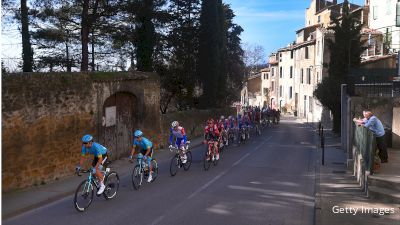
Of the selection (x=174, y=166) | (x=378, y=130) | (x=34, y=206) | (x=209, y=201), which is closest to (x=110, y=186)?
(x=34, y=206)

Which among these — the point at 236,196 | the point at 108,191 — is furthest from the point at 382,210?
the point at 108,191

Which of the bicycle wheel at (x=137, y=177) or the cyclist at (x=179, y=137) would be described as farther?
the cyclist at (x=179, y=137)

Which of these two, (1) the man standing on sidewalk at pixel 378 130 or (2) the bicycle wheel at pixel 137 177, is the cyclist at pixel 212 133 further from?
(1) the man standing on sidewalk at pixel 378 130

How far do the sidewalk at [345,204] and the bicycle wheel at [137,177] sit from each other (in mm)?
5068

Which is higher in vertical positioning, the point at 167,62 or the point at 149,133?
the point at 167,62

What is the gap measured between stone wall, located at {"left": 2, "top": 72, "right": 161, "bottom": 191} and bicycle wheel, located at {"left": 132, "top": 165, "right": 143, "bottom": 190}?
2.83 m

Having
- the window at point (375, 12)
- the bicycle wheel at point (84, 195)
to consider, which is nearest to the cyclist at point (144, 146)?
the bicycle wheel at point (84, 195)

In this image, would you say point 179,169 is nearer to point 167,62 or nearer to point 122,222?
point 122,222

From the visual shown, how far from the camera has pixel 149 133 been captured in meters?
23.4

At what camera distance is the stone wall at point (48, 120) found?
13.0 metres

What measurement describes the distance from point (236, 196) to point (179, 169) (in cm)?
535

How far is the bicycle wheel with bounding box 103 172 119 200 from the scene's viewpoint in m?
12.1

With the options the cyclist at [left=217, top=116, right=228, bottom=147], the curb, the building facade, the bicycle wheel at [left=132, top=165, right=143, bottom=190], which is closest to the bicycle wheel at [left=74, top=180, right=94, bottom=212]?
the curb

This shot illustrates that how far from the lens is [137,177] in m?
13.9
